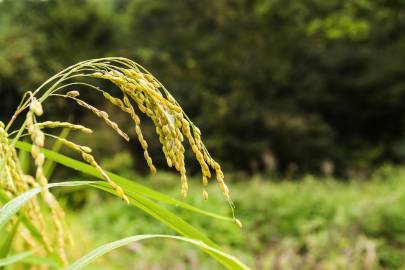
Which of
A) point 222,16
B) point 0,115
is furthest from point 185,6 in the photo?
point 0,115

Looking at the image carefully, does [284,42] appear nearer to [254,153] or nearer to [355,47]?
[355,47]

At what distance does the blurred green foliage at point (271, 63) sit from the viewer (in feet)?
50.3

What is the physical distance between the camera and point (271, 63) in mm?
16328

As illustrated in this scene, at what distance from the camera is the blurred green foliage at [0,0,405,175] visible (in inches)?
604

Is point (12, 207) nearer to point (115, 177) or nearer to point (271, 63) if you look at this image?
point (115, 177)

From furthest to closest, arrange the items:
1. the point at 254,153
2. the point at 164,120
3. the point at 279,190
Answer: the point at 254,153 → the point at 279,190 → the point at 164,120

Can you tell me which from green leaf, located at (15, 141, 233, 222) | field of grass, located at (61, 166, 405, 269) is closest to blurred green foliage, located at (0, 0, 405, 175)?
field of grass, located at (61, 166, 405, 269)

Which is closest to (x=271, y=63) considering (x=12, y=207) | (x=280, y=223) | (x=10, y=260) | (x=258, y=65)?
(x=258, y=65)

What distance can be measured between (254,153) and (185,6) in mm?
4896

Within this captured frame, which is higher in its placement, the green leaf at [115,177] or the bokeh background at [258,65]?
the green leaf at [115,177]

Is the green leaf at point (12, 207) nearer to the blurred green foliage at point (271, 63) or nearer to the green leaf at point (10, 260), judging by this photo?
the green leaf at point (10, 260)

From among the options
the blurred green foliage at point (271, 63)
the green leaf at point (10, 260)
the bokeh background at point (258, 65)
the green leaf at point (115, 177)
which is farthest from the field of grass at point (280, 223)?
the blurred green foliage at point (271, 63)

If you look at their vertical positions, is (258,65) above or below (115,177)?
below

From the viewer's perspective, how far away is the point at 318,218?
624 centimetres
